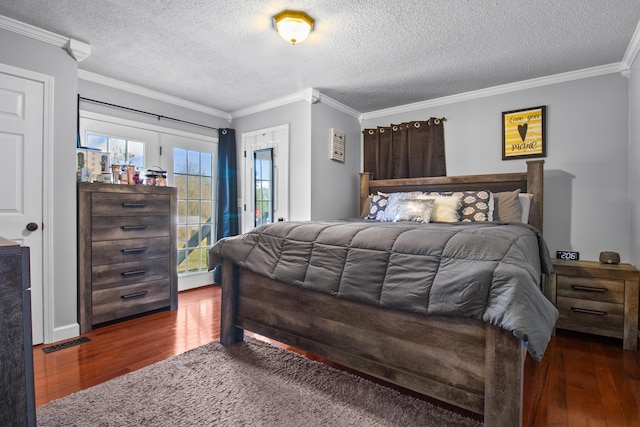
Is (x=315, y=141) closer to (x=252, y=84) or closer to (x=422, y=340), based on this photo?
(x=252, y=84)

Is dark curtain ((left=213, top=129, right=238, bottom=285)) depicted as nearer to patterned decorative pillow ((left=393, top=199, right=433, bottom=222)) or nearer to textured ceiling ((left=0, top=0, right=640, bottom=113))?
textured ceiling ((left=0, top=0, right=640, bottom=113))

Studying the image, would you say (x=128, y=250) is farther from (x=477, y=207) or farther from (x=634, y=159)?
(x=634, y=159)

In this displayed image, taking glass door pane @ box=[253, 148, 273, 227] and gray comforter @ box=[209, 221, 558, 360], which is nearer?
gray comforter @ box=[209, 221, 558, 360]

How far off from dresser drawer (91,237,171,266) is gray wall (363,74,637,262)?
3.62 m

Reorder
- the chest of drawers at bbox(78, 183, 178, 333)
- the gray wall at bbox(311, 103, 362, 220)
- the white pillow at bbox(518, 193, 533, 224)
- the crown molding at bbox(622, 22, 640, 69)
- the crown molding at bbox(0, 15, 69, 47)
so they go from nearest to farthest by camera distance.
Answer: the crown molding at bbox(0, 15, 69, 47) < the crown molding at bbox(622, 22, 640, 69) < the chest of drawers at bbox(78, 183, 178, 333) < the white pillow at bbox(518, 193, 533, 224) < the gray wall at bbox(311, 103, 362, 220)

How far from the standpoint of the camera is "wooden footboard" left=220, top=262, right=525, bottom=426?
1.28 meters

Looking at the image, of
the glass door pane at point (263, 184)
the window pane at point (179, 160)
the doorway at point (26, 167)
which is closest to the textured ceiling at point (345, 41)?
the doorway at point (26, 167)

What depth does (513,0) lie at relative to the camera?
208 centimetres

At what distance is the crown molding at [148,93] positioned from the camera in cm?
324

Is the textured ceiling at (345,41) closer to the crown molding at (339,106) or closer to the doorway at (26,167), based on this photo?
the crown molding at (339,106)

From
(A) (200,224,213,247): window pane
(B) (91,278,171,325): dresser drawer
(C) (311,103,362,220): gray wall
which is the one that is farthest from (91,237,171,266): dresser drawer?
(C) (311,103,362,220): gray wall

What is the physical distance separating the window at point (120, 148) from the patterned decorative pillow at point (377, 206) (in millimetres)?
2610

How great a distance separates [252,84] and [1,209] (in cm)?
236

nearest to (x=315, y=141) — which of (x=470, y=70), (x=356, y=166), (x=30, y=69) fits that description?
(x=356, y=166)
